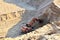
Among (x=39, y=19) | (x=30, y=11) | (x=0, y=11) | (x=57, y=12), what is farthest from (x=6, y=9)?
(x=57, y=12)

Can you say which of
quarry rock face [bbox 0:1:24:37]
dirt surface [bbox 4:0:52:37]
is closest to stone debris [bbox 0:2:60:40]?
dirt surface [bbox 4:0:52:37]

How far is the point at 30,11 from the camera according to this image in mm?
15750

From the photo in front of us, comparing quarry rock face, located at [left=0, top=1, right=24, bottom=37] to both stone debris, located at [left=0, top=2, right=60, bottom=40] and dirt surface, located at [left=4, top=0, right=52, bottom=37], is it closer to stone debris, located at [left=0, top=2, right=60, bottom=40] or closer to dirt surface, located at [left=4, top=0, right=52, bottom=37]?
dirt surface, located at [left=4, top=0, right=52, bottom=37]

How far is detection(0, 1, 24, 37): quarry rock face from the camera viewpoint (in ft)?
46.3

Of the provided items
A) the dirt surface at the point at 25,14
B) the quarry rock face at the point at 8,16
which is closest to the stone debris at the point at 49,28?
the dirt surface at the point at 25,14

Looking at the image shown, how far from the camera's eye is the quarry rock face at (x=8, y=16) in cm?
1411

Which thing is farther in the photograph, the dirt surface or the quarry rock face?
the quarry rock face

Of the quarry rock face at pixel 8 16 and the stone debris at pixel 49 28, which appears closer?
the stone debris at pixel 49 28

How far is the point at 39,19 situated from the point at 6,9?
500 cm

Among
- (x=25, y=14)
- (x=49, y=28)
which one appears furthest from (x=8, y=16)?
(x=49, y=28)

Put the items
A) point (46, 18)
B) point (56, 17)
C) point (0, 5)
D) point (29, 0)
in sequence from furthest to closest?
point (29, 0) → point (0, 5) → point (46, 18) → point (56, 17)

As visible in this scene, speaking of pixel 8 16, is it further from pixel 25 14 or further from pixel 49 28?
pixel 49 28

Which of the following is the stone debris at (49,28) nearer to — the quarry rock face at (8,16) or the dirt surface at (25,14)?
the dirt surface at (25,14)

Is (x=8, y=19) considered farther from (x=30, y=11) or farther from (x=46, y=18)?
(x=46, y=18)
